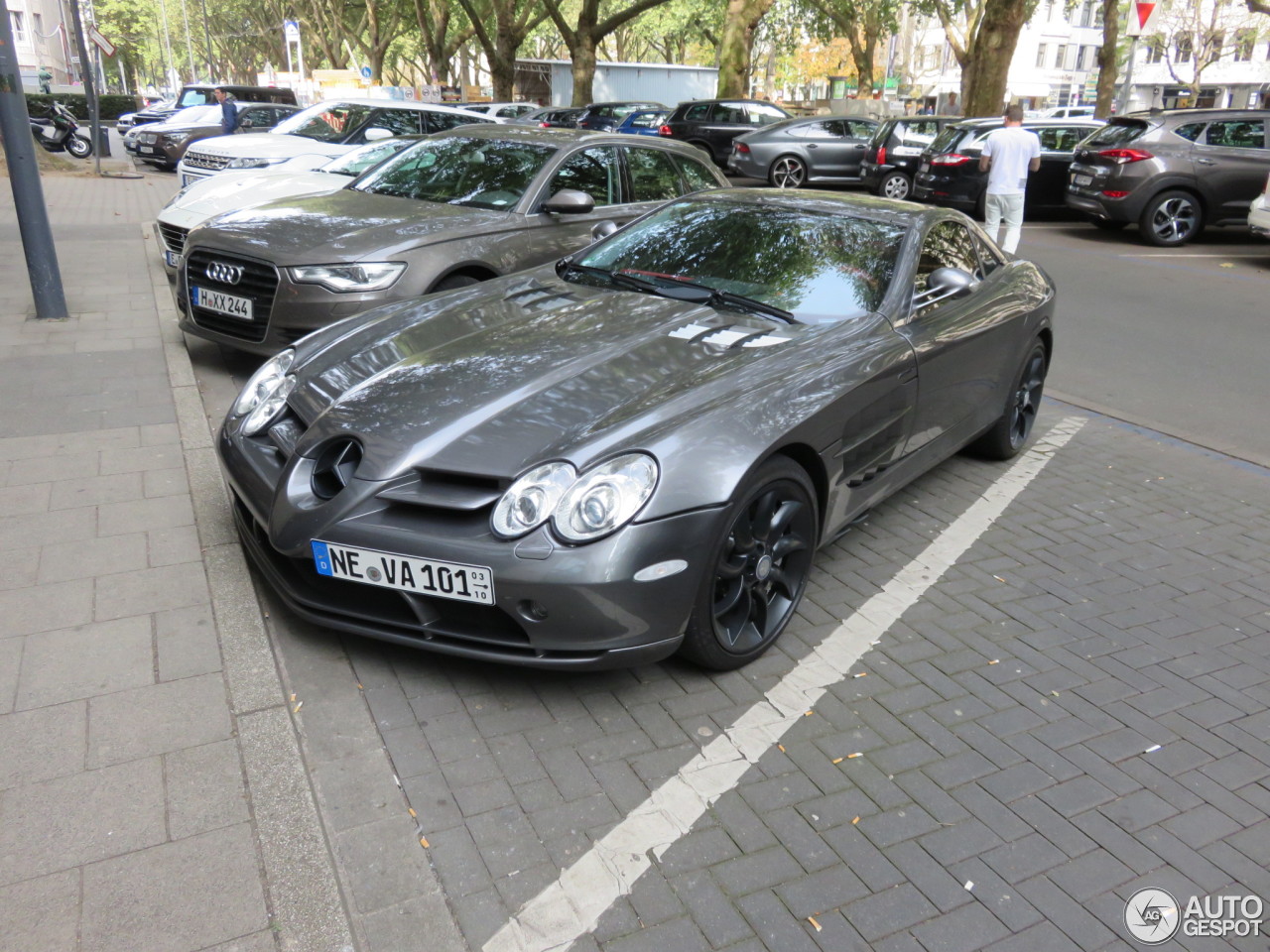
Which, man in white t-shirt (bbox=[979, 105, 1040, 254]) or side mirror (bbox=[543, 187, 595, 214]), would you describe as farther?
man in white t-shirt (bbox=[979, 105, 1040, 254])

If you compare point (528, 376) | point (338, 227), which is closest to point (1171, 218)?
point (338, 227)

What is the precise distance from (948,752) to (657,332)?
180 centimetres

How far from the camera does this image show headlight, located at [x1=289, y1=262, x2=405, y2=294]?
5797mm

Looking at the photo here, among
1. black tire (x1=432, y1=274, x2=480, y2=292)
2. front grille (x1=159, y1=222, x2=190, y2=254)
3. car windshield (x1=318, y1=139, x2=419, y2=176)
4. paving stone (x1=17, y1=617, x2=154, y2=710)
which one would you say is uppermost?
car windshield (x1=318, y1=139, x2=419, y2=176)

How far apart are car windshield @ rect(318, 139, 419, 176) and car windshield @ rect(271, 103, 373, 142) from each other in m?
3.53

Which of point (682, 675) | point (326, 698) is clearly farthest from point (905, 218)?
point (326, 698)

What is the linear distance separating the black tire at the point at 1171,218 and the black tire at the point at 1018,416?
9.58 meters

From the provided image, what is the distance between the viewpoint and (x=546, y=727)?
312 cm

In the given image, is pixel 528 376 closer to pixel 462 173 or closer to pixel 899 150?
pixel 462 173

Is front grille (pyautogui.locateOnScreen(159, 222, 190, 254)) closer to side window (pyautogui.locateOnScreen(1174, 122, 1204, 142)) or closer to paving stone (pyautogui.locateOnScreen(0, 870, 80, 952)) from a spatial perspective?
paving stone (pyautogui.locateOnScreen(0, 870, 80, 952))

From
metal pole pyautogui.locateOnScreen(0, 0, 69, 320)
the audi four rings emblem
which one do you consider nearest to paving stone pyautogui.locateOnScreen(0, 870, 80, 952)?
the audi four rings emblem

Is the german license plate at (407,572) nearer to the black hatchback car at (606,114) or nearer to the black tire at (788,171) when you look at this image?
the black tire at (788,171)

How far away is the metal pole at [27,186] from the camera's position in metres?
7.13

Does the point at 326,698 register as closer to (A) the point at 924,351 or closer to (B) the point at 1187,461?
(A) the point at 924,351
